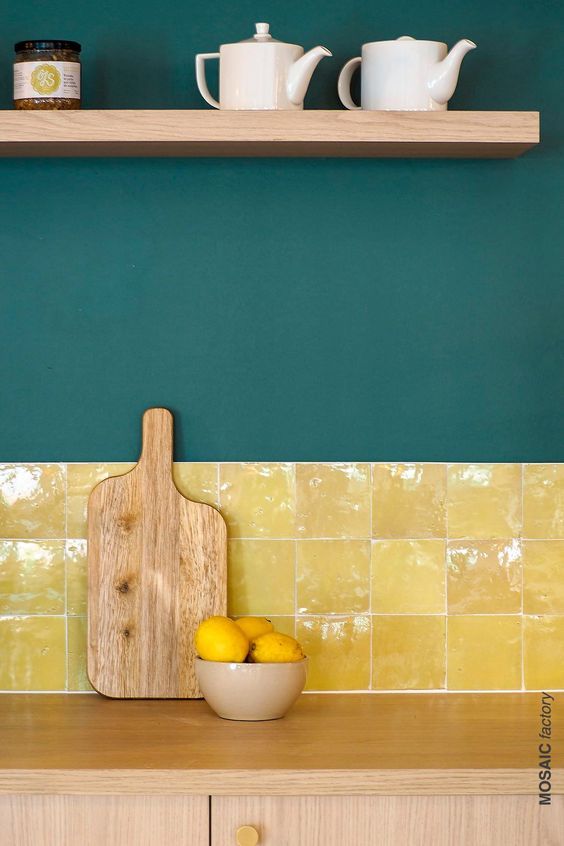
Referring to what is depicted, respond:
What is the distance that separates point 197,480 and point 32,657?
458 mm

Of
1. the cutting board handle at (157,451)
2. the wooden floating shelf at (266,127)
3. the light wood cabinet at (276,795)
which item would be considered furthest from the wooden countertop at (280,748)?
the wooden floating shelf at (266,127)

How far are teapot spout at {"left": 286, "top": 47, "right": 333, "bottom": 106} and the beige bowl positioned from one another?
Result: 3.16ft

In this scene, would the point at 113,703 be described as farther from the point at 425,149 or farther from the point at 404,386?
the point at 425,149

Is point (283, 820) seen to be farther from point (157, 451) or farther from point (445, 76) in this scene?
point (445, 76)

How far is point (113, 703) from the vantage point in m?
1.99

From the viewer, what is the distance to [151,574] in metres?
2.05

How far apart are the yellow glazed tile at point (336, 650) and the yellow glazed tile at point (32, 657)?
46 cm

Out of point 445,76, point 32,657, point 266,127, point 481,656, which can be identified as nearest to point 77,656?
point 32,657

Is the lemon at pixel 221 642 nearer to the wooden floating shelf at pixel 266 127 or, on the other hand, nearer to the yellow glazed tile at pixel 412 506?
the yellow glazed tile at pixel 412 506

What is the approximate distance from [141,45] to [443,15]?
22.7 inches

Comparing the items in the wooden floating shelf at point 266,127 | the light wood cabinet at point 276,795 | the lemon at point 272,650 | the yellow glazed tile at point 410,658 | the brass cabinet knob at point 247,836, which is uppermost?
the wooden floating shelf at point 266,127

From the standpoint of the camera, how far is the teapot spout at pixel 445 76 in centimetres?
184

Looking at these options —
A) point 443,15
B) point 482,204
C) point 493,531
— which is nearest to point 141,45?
point 443,15

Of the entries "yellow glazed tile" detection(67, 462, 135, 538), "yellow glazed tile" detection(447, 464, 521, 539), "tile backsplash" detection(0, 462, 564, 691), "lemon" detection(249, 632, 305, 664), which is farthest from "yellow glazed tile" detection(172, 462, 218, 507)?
"yellow glazed tile" detection(447, 464, 521, 539)
